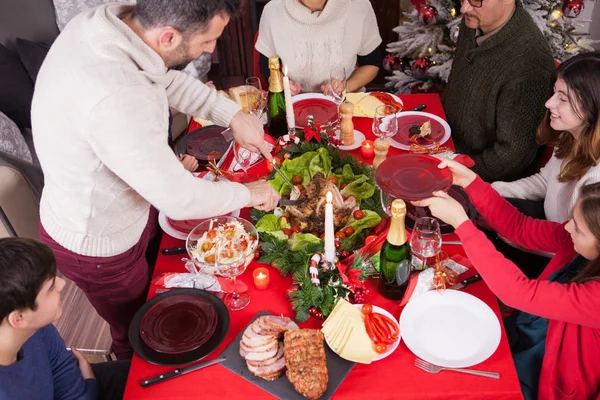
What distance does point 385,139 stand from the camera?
77.4 inches

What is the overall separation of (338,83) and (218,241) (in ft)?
3.16

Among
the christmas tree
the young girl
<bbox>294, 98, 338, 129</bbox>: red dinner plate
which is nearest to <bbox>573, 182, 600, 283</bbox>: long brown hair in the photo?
the young girl

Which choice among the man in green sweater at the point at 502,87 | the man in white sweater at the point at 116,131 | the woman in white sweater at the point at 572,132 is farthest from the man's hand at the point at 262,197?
the man in green sweater at the point at 502,87

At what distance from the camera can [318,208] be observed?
1676 millimetres

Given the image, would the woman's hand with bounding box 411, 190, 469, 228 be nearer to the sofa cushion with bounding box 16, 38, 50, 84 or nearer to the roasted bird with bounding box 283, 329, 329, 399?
the roasted bird with bounding box 283, 329, 329, 399

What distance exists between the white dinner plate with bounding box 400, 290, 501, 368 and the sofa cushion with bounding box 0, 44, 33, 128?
271 centimetres

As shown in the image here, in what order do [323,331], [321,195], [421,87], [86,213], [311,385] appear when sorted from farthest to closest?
[421,87] < [321,195] < [86,213] < [323,331] < [311,385]

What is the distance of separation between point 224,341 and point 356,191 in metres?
0.70

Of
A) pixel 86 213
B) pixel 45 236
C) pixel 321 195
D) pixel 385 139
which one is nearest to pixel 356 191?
pixel 321 195

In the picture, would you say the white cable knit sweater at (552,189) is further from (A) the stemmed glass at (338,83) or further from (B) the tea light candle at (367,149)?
(A) the stemmed glass at (338,83)

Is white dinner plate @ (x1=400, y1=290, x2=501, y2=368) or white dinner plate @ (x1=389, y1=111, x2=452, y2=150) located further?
white dinner plate @ (x1=389, y1=111, x2=452, y2=150)

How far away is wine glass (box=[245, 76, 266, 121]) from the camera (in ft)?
7.20

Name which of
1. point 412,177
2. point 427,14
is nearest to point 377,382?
point 412,177

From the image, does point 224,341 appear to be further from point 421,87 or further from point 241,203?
point 421,87
